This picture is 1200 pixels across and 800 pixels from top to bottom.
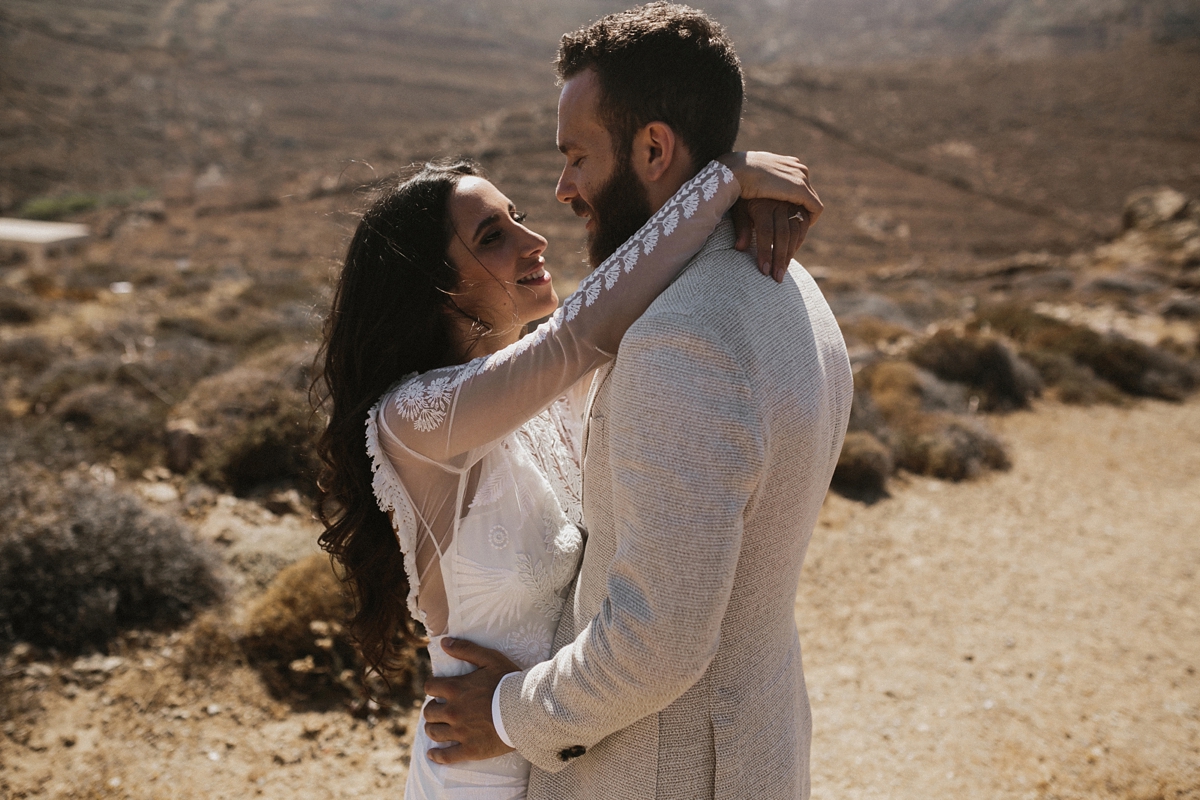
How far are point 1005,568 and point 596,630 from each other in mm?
5147

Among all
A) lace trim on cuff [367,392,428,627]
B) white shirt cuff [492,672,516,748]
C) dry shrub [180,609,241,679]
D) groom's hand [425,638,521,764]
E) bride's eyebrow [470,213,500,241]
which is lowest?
dry shrub [180,609,241,679]

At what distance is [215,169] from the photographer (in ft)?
121

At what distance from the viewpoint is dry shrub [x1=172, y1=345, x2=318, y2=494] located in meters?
5.66

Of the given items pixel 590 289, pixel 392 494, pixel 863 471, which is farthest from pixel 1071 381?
pixel 392 494

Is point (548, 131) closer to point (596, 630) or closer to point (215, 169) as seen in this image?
point (215, 169)

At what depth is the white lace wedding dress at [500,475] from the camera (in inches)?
52.6

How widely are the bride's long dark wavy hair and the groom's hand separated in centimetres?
44

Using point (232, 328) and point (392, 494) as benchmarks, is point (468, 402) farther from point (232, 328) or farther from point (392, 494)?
point (232, 328)

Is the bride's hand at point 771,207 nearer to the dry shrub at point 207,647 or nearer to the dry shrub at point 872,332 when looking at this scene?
the dry shrub at point 207,647

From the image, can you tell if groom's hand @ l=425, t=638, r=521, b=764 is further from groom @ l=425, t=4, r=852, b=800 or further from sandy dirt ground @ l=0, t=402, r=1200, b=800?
sandy dirt ground @ l=0, t=402, r=1200, b=800

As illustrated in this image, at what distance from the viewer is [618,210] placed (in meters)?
1.48

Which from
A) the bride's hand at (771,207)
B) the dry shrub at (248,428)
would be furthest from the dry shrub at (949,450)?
the bride's hand at (771,207)

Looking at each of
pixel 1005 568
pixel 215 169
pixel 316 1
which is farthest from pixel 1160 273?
pixel 316 1

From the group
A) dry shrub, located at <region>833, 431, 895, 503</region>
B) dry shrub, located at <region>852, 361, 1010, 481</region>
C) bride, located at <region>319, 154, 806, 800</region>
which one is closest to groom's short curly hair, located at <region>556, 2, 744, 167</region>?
bride, located at <region>319, 154, 806, 800</region>
